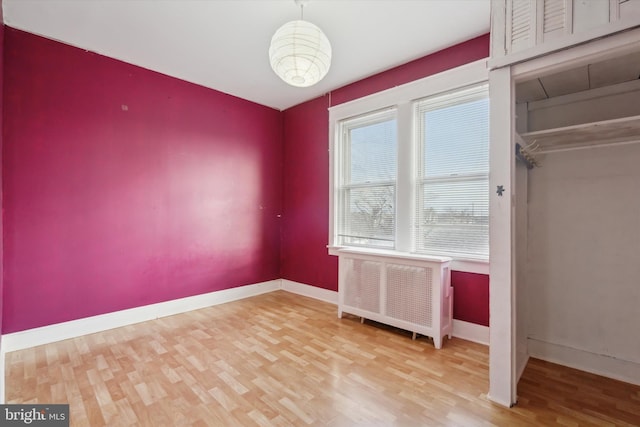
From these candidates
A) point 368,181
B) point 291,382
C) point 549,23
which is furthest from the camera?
point 368,181

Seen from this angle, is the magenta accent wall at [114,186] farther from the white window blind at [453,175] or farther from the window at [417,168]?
the white window blind at [453,175]

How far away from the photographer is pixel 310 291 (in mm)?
4621

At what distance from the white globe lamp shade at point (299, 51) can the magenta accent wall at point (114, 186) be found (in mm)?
2334

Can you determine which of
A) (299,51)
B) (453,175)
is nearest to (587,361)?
(453,175)

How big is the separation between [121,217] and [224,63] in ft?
7.19

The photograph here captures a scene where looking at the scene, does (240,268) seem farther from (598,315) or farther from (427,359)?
(598,315)

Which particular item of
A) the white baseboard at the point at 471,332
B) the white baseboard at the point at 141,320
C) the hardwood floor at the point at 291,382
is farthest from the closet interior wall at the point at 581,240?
the white baseboard at the point at 141,320

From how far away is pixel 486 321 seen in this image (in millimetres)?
2947

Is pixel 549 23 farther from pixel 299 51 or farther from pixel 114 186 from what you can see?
pixel 114 186

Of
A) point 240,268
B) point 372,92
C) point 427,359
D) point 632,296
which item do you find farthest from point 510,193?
point 240,268

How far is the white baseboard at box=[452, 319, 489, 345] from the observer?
2.94 m

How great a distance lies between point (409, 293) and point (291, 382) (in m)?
1.49

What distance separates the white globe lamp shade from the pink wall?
69.6 inches

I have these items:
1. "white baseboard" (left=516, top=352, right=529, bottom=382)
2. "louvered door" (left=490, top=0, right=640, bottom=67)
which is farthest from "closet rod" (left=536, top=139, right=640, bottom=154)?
"white baseboard" (left=516, top=352, right=529, bottom=382)
